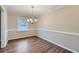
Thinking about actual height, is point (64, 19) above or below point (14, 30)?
above

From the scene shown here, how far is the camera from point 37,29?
9.50ft

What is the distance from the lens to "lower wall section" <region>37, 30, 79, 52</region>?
2516 millimetres

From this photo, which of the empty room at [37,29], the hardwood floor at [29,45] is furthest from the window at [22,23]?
the hardwood floor at [29,45]

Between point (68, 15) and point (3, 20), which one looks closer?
point (68, 15)

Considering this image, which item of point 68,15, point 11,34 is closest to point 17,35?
point 11,34

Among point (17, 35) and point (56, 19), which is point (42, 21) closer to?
point (56, 19)

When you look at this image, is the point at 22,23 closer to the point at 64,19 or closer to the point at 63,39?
the point at 64,19

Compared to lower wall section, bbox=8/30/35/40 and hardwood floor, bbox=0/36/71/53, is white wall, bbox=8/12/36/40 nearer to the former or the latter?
lower wall section, bbox=8/30/35/40

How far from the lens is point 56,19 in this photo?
300 cm

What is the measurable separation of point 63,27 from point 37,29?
2.78ft

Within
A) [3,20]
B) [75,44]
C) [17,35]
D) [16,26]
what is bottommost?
[75,44]

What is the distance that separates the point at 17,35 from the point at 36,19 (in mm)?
901

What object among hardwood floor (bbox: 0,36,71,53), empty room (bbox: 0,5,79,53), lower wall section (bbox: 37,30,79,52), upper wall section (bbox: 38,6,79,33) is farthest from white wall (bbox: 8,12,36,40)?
upper wall section (bbox: 38,6,79,33)

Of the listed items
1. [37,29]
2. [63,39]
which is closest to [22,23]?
[37,29]
